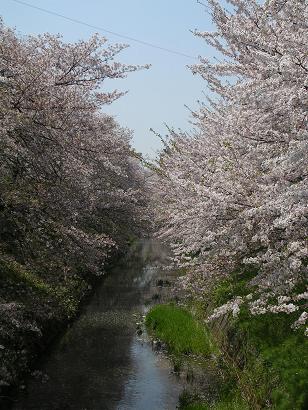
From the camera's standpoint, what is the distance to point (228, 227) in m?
8.58

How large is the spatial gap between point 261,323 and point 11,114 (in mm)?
6934

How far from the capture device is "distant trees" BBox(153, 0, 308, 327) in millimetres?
5961

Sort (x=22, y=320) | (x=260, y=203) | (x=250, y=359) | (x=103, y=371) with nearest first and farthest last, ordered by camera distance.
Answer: (x=260, y=203), (x=250, y=359), (x=22, y=320), (x=103, y=371)

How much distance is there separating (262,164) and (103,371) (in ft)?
25.9

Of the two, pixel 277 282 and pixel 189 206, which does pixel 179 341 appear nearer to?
pixel 189 206

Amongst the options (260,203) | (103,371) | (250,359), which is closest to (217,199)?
(260,203)

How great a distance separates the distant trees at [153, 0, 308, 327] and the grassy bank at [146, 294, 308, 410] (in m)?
1.11

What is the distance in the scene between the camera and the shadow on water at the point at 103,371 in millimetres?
10938

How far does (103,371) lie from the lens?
12977mm

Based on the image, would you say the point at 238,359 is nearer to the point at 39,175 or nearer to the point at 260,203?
the point at 260,203

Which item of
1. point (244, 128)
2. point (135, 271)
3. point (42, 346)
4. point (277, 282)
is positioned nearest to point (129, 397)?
point (42, 346)

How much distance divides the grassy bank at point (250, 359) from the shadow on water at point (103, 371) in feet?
2.92

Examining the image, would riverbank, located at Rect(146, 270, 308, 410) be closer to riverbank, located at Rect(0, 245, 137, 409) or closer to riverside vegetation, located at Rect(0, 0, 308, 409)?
riverside vegetation, located at Rect(0, 0, 308, 409)

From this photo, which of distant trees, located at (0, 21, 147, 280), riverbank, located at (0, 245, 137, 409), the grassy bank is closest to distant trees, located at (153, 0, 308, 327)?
the grassy bank
